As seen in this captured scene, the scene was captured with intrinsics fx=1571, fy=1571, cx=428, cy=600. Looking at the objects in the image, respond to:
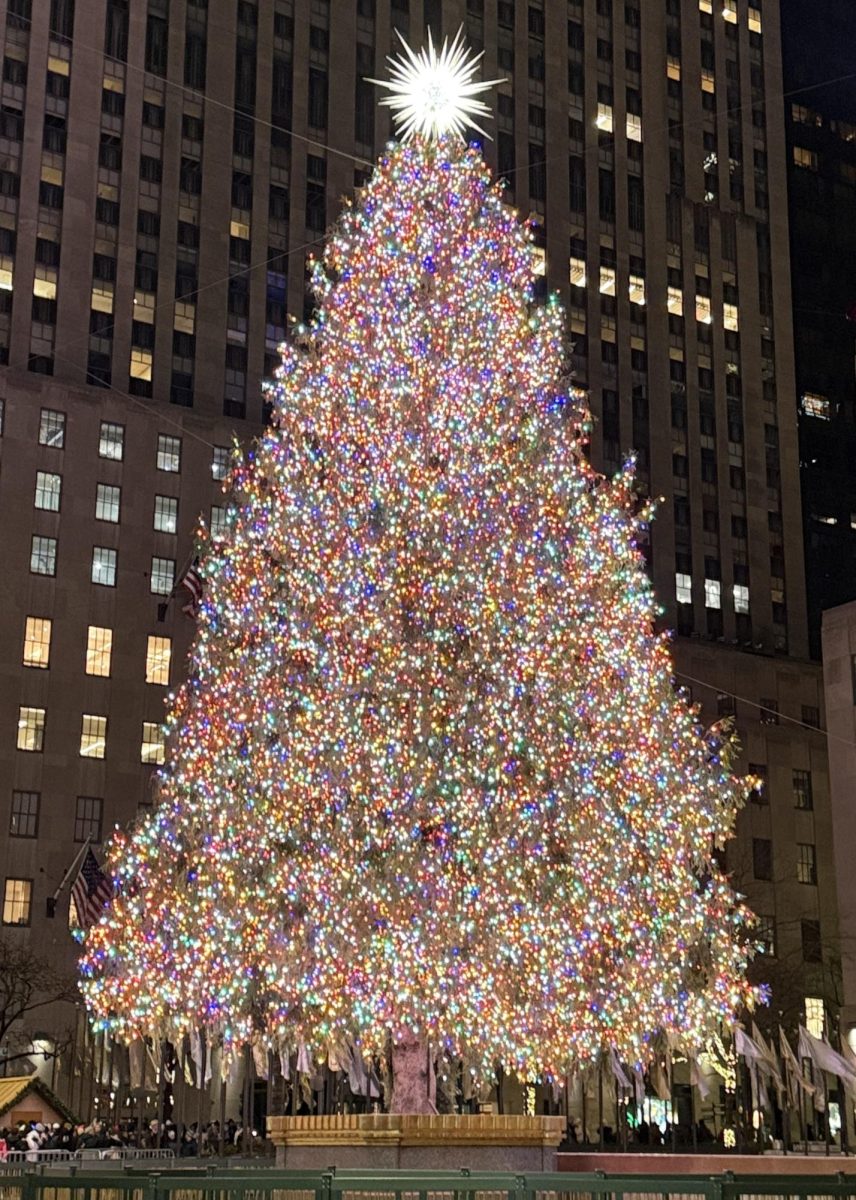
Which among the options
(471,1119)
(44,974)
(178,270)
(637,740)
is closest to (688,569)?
(178,270)

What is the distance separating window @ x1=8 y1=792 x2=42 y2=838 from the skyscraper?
0.14 meters

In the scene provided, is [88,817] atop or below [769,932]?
atop

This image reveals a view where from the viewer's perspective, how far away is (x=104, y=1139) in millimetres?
43531

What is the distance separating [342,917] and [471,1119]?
4.58 metres

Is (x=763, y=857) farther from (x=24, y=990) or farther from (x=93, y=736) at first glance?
(x=24, y=990)

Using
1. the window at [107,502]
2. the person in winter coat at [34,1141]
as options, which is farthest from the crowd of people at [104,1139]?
the window at [107,502]

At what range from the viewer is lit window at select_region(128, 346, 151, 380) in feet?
260

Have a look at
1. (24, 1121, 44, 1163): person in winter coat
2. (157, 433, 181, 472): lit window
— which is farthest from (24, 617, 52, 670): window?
(24, 1121, 44, 1163): person in winter coat

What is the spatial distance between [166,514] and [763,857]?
37852mm

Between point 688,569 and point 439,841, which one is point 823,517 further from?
point 439,841

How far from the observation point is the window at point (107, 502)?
75438 mm

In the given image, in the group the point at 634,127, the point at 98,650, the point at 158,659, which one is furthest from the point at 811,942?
the point at 634,127

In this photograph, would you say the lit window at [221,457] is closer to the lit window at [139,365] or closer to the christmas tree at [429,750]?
the lit window at [139,365]

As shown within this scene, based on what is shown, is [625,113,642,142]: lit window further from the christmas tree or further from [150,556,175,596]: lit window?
the christmas tree
